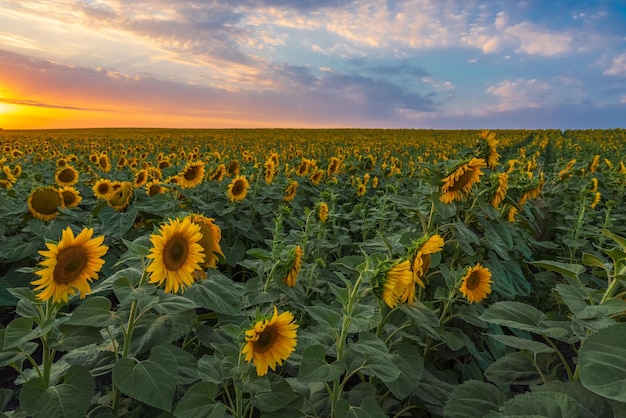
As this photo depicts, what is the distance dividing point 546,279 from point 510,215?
0.81 meters

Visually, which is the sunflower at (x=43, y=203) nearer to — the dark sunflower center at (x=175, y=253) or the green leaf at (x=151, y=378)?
the dark sunflower center at (x=175, y=253)

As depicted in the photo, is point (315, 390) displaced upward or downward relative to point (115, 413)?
upward

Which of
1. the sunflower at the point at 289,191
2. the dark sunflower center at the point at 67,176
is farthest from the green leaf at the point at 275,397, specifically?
the dark sunflower center at the point at 67,176

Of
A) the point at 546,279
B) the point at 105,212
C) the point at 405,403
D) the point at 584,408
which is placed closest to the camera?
the point at 584,408

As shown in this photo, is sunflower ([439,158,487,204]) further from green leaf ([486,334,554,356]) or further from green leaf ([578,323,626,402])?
green leaf ([578,323,626,402])

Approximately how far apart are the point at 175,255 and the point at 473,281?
1592 mm

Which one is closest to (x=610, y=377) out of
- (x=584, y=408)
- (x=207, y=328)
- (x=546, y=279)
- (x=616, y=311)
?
(x=584, y=408)

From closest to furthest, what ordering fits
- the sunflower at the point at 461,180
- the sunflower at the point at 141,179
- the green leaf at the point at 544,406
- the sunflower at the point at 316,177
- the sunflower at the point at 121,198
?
1. the green leaf at the point at 544,406
2. the sunflower at the point at 461,180
3. the sunflower at the point at 121,198
4. the sunflower at the point at 141,179
5. the sunflower at the point at 316,177

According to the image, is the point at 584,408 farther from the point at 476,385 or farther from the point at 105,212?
the point at 105,212

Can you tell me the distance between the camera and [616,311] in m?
1.45

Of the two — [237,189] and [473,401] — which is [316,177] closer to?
[237,189]

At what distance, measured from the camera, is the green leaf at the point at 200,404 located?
1.50m

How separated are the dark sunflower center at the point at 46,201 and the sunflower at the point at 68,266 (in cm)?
314

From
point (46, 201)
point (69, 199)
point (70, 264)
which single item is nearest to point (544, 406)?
point (70, 264)
